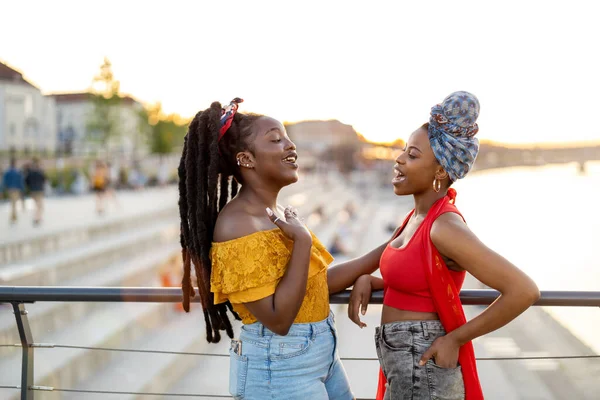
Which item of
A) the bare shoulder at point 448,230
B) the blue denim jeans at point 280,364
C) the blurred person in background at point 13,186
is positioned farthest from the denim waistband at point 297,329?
the blurred person in background at point 13,186

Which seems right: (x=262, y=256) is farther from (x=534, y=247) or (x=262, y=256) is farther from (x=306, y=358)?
(x=534, y=247)

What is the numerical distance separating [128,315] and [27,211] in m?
9.46

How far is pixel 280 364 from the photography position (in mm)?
1829

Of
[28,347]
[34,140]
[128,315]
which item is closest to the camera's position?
[28,347]

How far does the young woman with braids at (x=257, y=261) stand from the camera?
5.72 ft

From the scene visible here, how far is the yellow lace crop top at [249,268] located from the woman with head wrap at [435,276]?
1.09 ft

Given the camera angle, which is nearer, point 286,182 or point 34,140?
point 286,182

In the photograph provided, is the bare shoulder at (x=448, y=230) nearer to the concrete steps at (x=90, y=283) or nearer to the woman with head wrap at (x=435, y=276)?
the woman with head wrap at (x=435, y=276)

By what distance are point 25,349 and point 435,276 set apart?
1.72 m

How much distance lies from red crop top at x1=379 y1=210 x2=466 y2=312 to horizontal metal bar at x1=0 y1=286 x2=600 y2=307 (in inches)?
8.5

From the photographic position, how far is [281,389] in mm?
1818

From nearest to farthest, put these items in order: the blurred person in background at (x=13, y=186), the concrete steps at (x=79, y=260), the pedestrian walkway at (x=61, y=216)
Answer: the concrete steps at (x=79, y=260) < the pedestrian walkway at (x=61, y=216) < the blurred person in background at (x=13, y=186)

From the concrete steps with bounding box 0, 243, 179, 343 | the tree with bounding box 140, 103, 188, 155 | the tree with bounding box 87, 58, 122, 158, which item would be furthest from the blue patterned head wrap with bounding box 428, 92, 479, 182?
the tree with bounding box 140, 103, 188, 155

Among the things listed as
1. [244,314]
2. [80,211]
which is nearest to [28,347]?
[244,314]
